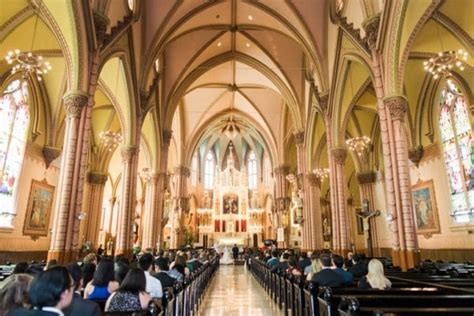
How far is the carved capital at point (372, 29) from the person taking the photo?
1136 cm

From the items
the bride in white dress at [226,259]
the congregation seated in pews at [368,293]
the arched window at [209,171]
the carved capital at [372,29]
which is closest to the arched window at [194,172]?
the arched window at [209,171]

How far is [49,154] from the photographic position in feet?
56.7

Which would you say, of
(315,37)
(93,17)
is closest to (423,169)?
(315,37)

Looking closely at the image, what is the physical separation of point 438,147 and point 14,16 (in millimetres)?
20129

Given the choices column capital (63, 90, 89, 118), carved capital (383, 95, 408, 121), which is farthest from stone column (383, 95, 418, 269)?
column capital (63, 90, 89, 118)

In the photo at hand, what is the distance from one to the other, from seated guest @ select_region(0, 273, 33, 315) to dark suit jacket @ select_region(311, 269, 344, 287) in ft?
14.3

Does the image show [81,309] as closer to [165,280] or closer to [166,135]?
[165,280]

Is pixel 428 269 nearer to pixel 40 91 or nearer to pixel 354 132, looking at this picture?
pixel 354 132

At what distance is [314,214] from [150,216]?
10.6 metres

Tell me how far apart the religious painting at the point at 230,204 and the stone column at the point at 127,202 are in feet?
93.0

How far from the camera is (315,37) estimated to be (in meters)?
17.4

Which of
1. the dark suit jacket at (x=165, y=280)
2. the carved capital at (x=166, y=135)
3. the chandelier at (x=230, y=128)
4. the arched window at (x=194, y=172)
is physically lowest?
the dark suit jacket at (x=165, y=280)

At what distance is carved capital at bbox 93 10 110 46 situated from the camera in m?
10.9

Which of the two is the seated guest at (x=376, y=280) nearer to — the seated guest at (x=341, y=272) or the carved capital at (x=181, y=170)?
the seated guest at (x=341, y=272)
